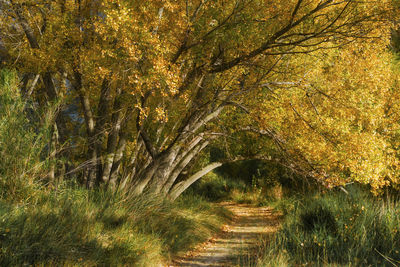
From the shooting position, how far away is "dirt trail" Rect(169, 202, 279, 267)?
7181 millimetres

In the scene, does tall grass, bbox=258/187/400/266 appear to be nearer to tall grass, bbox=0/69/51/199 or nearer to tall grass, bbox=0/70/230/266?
tall grass, bbox=0/70/230/266

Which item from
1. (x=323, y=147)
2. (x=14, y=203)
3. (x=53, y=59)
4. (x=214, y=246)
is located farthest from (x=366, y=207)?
(x=53, y=59)

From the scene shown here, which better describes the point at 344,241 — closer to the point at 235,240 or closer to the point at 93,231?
the point at 235,240

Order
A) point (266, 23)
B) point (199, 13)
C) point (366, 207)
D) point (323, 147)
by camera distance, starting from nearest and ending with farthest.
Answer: point (366, 207) < point (266, 23) < point (199, 13) < point (323, 147)

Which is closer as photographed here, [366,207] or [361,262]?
[361,262]

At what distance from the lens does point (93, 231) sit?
5.52 m

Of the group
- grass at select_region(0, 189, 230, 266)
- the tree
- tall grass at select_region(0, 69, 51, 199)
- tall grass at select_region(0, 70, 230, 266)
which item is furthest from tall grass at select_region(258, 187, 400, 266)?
tall grass at select_region(0, 69, 51, 199)

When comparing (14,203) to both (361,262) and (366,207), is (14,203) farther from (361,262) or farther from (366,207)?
(366,207)

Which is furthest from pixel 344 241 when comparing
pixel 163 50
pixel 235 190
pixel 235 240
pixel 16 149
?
pixel 235 190

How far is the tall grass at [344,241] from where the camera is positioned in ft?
17.9

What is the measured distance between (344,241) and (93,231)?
14.4ft

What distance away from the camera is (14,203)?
15.9 feet

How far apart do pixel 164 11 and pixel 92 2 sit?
2000mm

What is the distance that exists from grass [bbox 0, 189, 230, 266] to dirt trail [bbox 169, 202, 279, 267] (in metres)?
0.32
